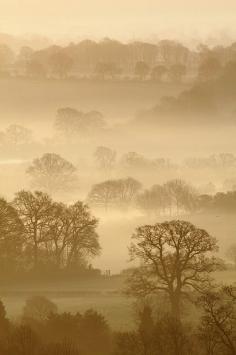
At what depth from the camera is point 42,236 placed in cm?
6875

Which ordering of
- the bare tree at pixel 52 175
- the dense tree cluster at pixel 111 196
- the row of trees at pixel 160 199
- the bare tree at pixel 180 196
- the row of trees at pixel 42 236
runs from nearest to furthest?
the row of trees at pixel 42 236 < the row of trees at pixel 160 199 < the bare tree at pixel 180 196 < the dense tree cluster at pixel 111 196 < the bare tree at pixel 52 175

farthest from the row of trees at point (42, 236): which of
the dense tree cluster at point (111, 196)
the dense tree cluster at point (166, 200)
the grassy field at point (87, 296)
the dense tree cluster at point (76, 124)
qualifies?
the dense tree cluster at point (76, 124)

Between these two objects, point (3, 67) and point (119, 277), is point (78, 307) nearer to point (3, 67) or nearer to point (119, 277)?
point (119, 277)

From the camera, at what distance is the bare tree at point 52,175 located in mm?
120312

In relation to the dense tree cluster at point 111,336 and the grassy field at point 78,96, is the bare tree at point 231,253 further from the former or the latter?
the grassy field at point 78,96

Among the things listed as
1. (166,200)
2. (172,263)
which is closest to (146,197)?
(166,200)

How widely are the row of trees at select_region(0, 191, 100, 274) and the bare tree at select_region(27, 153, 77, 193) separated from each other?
153 feet

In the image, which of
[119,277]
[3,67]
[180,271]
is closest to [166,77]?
[3,67]

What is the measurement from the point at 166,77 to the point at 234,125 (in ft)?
63.2

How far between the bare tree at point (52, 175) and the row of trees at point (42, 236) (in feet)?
153

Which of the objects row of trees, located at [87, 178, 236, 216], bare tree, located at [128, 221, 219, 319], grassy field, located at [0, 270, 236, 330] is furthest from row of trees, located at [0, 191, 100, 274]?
row of trees, located at [87, 178, 236, 216]

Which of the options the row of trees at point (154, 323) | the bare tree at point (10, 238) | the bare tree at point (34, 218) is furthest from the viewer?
the bare tree at point (34, 218)

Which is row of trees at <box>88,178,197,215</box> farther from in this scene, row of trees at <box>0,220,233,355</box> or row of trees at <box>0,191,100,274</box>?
row of trees at <box>0,220,233,355</box>

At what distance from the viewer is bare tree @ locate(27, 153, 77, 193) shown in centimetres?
12031
